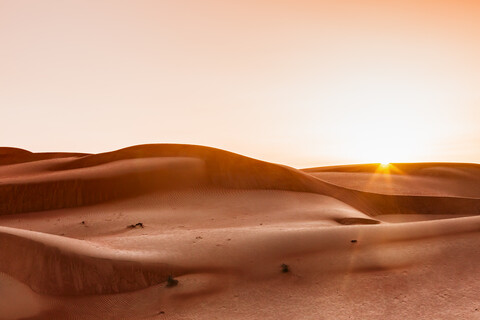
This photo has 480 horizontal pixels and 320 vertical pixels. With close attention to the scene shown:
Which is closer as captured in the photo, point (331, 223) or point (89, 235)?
point (89, 235)

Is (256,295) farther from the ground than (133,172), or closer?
closer

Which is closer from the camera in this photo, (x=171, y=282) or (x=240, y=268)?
(x=171, y=282)

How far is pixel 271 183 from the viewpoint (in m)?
27.6

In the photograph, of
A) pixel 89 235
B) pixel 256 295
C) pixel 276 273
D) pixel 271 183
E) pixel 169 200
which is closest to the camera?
pixel 256 295

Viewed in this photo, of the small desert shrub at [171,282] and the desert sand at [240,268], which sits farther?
the small desert shrub at [171,282]

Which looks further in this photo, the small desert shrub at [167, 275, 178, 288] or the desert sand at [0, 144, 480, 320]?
the small desert shrub at [167, 275, 178, 288]

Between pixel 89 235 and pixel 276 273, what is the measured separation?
9.04m

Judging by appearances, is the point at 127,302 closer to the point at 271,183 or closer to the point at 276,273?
the point at 276,273

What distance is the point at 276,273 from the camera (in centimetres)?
1100

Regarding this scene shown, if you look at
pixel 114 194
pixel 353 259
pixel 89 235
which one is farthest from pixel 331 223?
pixel 114 194

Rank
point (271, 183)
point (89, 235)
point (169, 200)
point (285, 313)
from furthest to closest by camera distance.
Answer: point (271, 183) → point (169, 200) → point (89, 235) → point (285, 313)

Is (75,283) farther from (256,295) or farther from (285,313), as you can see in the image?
(285,313)

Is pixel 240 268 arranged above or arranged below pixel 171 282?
above

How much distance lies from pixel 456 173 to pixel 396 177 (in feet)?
21.6
